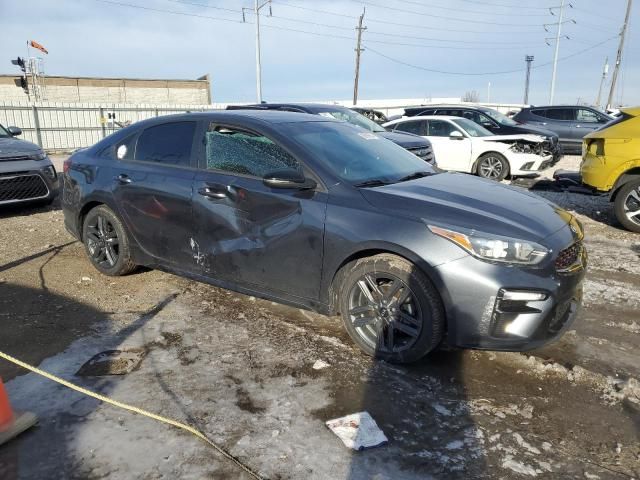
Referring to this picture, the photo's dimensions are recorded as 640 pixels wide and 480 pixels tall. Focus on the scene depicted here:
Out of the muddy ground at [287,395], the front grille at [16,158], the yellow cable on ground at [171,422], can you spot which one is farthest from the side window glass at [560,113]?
the yellow cable on ground at [171,422]

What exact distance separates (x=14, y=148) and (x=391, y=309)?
6.84 meters

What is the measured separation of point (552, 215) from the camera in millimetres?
3572

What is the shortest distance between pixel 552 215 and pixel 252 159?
226cm

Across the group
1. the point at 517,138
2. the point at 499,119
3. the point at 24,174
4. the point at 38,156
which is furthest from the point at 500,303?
the point at 499,119

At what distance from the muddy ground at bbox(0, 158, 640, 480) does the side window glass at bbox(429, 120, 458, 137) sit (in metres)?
7.72

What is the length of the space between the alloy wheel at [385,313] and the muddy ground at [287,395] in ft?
0.57

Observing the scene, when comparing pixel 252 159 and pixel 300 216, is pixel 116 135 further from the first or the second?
pixel 300 216

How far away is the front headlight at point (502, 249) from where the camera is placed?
3066mm

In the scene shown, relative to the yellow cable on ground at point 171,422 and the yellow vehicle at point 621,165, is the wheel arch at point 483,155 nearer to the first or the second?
the yellow vehicle at point 621,165

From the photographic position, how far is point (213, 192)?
4.01 meters

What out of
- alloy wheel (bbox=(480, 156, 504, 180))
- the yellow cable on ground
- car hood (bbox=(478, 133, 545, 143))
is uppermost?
car hood (bbox=(478, 133, 545, 143))

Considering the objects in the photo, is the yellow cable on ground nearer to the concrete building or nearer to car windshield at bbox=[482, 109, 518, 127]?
car windshield at bbox=[482, 109, 518, 127]

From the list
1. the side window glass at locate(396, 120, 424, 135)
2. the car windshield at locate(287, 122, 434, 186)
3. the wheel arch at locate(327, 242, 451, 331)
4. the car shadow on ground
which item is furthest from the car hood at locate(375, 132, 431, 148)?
the wheel arch at locate(327, 242, 451, 331)

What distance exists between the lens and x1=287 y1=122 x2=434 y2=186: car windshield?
12.5ft
